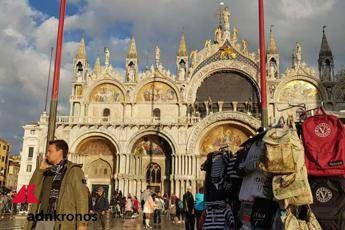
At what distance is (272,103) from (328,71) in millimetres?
5465

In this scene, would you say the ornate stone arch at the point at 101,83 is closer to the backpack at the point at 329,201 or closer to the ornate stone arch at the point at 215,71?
the ornate stone arch at the point at 215,71

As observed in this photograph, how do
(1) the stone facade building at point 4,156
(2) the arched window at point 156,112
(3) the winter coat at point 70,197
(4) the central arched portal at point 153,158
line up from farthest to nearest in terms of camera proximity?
(1) the stone facade building at point 4,156 → (2) the arched window at point 156,112 → (4) the central arched portal at point 153,158 → (3) the winter coat at point 70,197

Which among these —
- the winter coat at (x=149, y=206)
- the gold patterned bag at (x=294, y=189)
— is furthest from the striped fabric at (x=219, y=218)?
the winter coat at (x=149, y=206)

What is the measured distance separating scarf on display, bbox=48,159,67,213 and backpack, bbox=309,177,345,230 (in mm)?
2882

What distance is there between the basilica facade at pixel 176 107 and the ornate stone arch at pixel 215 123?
2.9 inches

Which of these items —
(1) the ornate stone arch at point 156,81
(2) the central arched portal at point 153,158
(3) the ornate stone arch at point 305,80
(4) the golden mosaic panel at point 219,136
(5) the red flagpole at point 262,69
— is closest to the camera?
(5) the red flagpole at point 262,69

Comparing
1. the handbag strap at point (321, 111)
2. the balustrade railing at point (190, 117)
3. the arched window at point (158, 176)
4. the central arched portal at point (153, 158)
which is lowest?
the handbag strap at point (321, 111)

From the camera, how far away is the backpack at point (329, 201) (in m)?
4.51

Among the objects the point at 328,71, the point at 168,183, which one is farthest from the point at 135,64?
the point at 328,71

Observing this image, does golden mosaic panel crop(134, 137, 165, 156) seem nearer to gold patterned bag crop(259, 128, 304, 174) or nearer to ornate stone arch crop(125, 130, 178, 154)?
ornate stone arch crop(125, 130, 178, 154)

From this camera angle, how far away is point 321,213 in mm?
4562

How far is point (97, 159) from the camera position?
30.9m

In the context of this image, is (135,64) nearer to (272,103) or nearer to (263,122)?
(272,103)

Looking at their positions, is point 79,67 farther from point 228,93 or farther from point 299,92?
point 299,92
